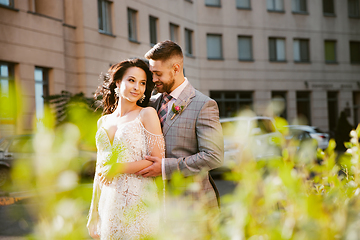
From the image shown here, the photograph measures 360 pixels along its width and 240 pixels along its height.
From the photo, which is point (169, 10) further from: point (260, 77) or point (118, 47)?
point (260, 77)

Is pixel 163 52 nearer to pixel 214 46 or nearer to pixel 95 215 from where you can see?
pixel 95 215

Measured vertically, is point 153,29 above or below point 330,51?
above

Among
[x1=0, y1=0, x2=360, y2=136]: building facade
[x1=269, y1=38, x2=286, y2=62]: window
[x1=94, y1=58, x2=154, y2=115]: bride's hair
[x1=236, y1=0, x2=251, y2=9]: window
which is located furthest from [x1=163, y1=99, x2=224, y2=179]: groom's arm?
[x1=269, y1=38, x2=286, y2=62]: window

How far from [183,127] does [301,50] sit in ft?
87.8

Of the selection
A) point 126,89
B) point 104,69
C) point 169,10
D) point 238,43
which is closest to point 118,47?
point 104,69

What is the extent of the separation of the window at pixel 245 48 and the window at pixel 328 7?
6.51 meters

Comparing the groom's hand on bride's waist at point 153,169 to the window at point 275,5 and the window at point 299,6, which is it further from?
the window at point 299,6

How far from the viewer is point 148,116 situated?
9.72ft

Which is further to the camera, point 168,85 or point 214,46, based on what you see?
point 214,46

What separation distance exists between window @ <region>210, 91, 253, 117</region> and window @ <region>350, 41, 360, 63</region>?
28.9 ft

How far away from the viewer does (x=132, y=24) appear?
65.7ft

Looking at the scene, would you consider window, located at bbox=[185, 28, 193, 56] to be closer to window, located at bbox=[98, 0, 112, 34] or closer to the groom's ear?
window, located at bbox=[98, 0, 112, 34]

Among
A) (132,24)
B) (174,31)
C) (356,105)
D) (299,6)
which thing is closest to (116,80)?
(132,24)

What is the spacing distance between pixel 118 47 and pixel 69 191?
18.5m
